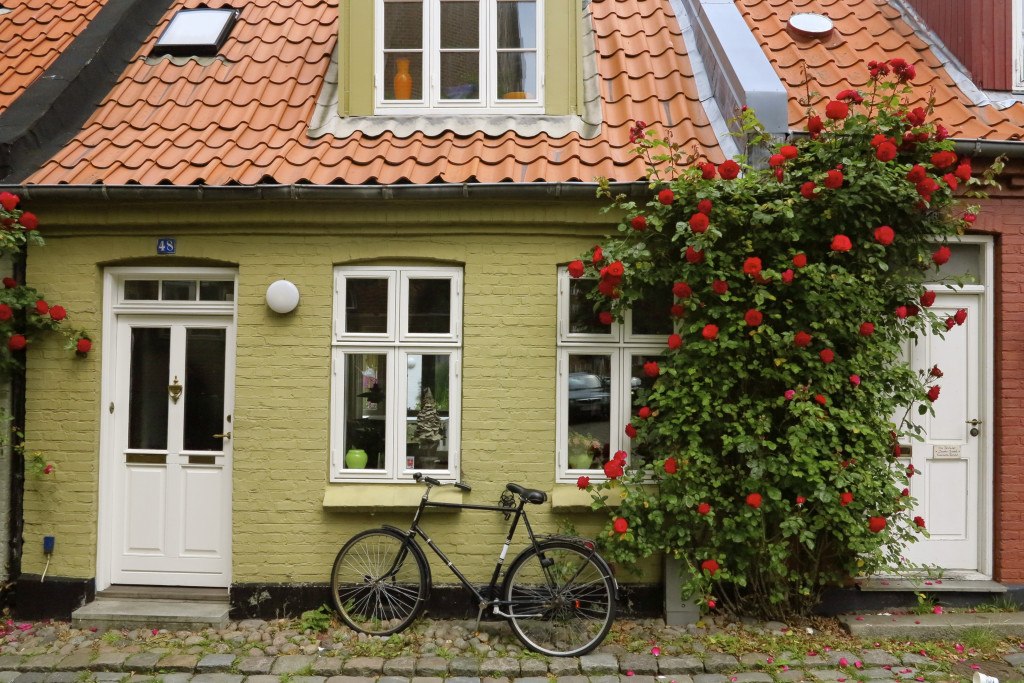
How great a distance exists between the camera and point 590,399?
6.47 metres

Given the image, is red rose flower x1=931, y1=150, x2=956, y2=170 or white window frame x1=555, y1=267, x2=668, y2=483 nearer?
red rose flower x1=931, y1=150, x2=956, y2=170

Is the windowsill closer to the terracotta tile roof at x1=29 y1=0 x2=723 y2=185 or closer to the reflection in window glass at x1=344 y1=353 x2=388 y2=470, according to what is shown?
the reflection in window glass at x1=344 y1=353 x2=388 y2=470

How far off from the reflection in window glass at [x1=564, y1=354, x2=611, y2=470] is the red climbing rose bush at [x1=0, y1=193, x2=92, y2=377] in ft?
12.8

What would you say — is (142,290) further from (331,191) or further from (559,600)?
(559,600)

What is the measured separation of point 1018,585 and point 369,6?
7130 mm

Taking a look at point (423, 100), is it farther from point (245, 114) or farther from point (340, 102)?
point (245, 114)

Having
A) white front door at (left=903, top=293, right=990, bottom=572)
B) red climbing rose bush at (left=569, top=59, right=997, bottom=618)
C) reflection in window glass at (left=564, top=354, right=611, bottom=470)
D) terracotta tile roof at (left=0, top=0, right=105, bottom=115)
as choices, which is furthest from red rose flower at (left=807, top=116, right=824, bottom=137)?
terracotta tile roof at (left=0, top=0, right=105, bottom=115)

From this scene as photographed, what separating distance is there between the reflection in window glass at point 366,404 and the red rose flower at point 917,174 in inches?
161

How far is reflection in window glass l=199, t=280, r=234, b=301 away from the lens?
6.68 metres

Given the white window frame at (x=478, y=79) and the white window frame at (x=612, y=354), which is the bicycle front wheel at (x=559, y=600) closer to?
the white window frame at (x=612, y=354)

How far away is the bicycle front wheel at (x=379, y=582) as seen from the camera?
6.01 meters

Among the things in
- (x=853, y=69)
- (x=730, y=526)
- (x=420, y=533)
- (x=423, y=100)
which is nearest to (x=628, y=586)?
(x=730, y=526)

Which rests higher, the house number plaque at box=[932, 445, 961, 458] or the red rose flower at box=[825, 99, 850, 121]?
the red rose flower at box=[825, 99, 850, 121]

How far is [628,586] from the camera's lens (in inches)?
247
